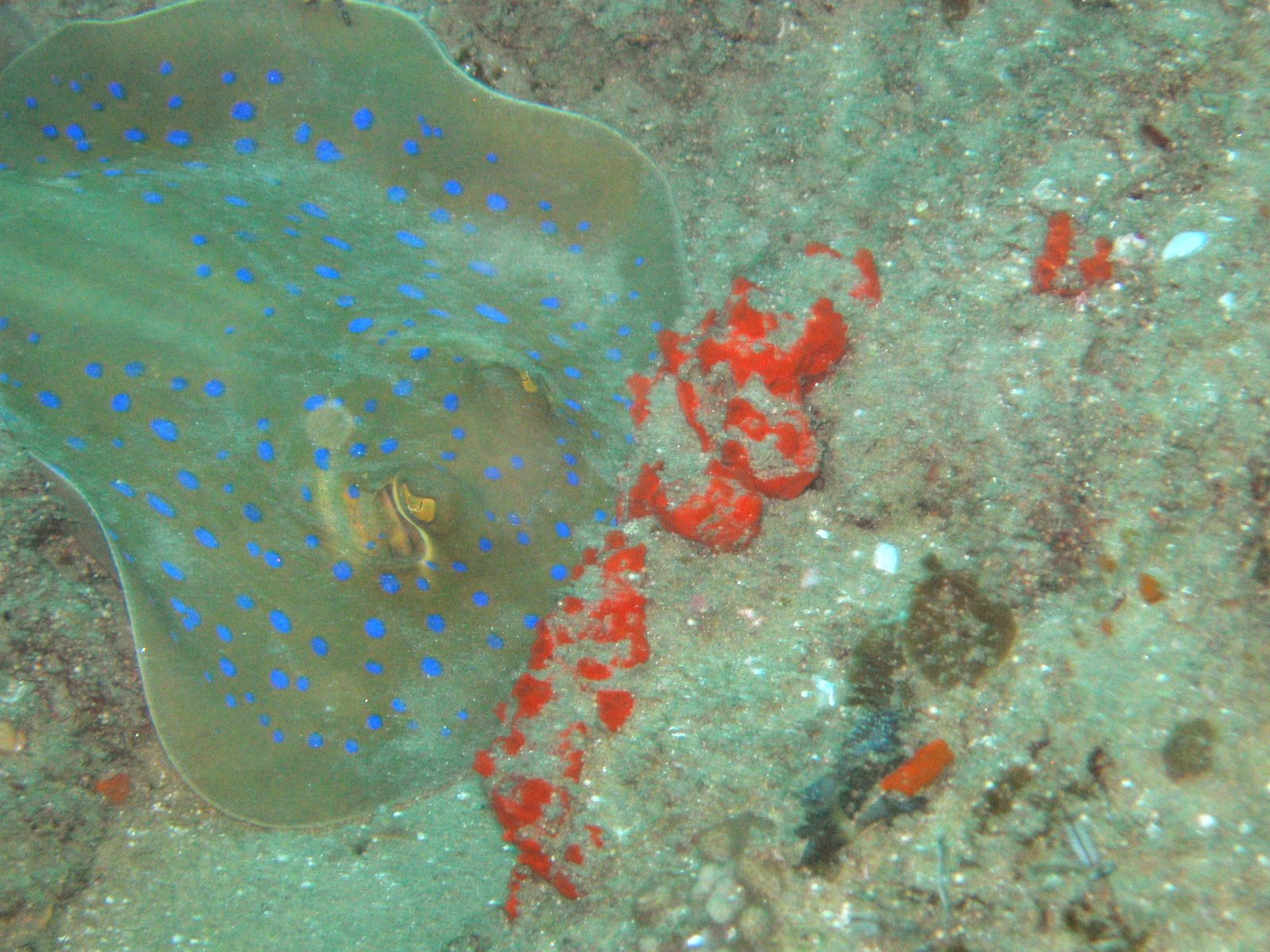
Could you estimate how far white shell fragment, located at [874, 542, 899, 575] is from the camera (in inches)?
126

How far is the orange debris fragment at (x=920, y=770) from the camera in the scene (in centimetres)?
256

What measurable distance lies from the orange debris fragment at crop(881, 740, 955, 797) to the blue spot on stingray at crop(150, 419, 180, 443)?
3.47 metres

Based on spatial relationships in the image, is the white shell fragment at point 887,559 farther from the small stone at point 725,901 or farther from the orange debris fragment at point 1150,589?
the small stone at point 725,901

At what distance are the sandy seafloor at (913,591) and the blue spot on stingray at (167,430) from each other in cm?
94

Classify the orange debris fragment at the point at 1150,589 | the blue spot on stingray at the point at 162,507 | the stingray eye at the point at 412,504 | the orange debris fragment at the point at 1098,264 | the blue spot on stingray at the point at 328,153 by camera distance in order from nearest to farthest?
the orange debris fragment at the point at 1150,589 → the stingray eye at the point at 412,504 → the orange debris fragment at the point at 1098,264 → the blue spot on stingray at the point at 162,507 → the blue spot on stingray at the point at 328,153

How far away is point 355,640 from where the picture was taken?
323 centimetres

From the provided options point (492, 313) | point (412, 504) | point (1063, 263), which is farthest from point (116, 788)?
point (1063, 263)

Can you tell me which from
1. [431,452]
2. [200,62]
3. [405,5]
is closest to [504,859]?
[431,452]

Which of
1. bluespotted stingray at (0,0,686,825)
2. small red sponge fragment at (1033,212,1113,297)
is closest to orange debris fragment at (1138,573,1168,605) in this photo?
small red sponge fragment at (1033,212,1113,297)

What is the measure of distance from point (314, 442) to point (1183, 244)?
13.0 ft

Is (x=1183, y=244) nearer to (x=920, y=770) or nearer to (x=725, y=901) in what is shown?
(x=920, y=770)

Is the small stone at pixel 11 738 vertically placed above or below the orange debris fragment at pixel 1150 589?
below

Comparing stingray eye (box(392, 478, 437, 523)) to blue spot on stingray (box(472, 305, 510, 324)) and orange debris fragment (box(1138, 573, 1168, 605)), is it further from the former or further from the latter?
orange debris fragment (box(1138, 573, 1168, 605))

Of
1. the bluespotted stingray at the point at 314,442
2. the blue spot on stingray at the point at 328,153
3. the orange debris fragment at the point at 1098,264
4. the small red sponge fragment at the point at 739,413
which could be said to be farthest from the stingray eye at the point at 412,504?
the orange debris fragment at the point at 1098,264
